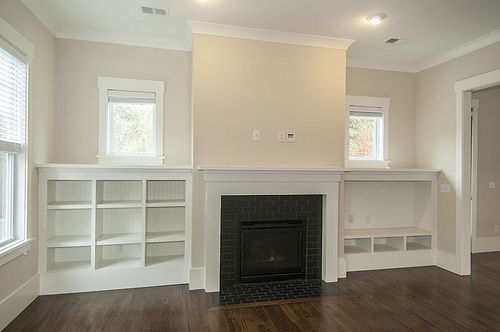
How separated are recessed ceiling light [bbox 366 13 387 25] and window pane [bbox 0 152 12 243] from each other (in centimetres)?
359

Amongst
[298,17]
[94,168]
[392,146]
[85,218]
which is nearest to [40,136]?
[94,168]

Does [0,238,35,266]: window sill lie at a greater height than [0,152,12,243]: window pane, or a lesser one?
lesser

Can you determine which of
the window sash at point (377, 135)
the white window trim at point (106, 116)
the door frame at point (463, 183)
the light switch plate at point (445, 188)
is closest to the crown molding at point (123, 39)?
the white window trim at point (106, 116)

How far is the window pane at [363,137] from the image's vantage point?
447cm

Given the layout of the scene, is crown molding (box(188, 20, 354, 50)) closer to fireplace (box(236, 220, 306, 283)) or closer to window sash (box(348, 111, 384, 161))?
window sash (box(348, 111, 384, 161))

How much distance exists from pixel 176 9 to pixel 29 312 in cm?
310

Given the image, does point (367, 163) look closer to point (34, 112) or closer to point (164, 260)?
point (164, 260)

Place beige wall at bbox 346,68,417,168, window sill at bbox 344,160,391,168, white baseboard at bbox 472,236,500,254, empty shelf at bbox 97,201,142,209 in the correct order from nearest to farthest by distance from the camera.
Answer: empty shelf at bbox 97,201,142,209 < window sill at bbox 344,160,391,168 < beige wall at bbox 346,68,417,168 < white baseboard at bbox 472,236,500,254

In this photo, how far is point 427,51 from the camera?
408 centimetres

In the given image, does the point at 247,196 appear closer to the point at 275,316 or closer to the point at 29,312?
the point at 275,316

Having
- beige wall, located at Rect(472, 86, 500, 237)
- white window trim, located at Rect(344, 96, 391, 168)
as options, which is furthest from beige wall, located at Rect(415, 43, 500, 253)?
beige wall, located at Rect(472, 86, 500, 237)

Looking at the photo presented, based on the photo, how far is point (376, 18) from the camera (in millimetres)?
3139

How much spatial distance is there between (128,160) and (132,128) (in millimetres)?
398

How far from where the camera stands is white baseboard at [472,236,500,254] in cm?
503
